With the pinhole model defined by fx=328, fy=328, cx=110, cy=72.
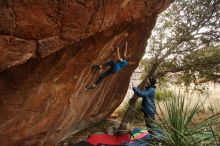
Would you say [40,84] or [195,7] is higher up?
[195,7]

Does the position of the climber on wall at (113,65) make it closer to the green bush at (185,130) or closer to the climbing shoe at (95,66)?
the climbing shoe at (95,66)

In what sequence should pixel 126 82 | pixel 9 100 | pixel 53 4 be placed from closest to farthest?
pixel 53 4 < pixel 9 100 < pixel 126 82

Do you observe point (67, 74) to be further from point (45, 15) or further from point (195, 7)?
point (195, 7)

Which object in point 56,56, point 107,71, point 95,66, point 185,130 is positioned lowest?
point 185,130

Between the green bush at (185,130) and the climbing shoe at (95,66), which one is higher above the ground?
the climbing shoe at (95,66)

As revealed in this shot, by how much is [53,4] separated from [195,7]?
9.53 m

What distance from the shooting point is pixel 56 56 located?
776 centimetres

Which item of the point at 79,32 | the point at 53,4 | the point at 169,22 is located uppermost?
the point at 169,22

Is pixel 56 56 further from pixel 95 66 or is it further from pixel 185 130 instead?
pixel 185 130

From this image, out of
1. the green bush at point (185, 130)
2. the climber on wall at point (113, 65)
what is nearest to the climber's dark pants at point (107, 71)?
the climber on wall at point (113, 65)

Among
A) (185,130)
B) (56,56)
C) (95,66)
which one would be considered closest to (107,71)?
(95,66)

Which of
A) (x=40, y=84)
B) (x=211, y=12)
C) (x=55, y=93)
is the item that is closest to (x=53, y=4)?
(x=40, y=84)

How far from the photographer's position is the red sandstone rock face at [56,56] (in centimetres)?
612

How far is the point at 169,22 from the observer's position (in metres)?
14.9
